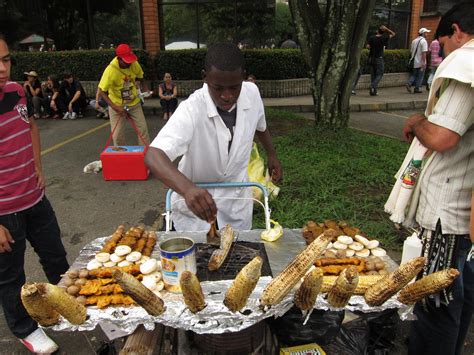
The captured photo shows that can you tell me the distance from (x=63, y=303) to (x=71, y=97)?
10.9 metres

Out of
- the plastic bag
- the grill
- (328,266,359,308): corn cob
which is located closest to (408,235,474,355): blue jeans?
(328,266,359,308): corn cob

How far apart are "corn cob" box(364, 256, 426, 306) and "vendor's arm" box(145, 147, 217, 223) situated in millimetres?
883

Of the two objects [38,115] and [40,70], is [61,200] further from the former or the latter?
[40,70]

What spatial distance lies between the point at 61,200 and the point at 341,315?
15.6ft

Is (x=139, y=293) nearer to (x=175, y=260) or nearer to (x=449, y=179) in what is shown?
(x=175, y=260)

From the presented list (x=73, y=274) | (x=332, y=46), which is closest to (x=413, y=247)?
(x=73, y=274)

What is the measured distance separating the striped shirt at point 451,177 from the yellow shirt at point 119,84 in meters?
5.57

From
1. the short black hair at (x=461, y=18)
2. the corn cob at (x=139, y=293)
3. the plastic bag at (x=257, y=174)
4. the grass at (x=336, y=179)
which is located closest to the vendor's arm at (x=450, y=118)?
the short black hair at (x=461, y=18)

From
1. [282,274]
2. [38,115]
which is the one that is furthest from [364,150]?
[38,115]

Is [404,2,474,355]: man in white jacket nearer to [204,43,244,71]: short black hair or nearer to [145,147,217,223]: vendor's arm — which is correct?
[204,43,244,71]: short black hair

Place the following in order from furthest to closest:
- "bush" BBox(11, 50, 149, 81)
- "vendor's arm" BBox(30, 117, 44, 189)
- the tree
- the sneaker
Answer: "bush" BBox(11, 50, 149, 81) < the tree < "vendor's arm" BBox(30, 117, 44, 189) < the sneaker

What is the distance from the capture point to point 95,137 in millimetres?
9188

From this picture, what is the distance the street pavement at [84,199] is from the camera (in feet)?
9.93

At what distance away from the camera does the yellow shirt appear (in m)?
6.50
